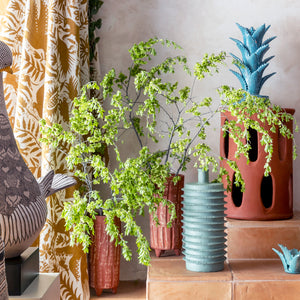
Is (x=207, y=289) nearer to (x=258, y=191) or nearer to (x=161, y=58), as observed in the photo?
(x=258, y=191)

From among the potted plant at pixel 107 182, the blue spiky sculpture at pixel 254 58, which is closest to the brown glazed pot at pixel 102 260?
the potted plant at pixel 107 182

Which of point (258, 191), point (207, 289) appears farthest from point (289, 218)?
point (207, 289)

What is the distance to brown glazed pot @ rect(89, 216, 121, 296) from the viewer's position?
2.22 m

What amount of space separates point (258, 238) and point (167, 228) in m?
0.46

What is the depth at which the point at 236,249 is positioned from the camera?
225 cm

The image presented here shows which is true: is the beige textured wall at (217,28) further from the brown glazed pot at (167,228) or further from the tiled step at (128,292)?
the tiled step at (128,292)

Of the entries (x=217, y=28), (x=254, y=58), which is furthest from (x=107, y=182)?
(x=217, y=28)

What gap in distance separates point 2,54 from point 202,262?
142 cm

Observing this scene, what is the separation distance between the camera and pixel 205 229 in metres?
2.02

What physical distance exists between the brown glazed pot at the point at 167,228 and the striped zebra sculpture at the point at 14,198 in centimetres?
134

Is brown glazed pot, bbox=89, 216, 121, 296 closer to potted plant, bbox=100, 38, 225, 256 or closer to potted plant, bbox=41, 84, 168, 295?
potted plant, bbox=41, 84, 168, 295

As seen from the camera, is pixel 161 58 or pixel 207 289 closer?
pixel 207 289

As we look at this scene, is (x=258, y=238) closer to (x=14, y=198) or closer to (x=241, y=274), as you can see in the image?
(x=241, y=274)

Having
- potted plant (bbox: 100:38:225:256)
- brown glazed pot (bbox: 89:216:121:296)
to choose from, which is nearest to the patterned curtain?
brown glazed pot (bbox: 89:216:121:296)
